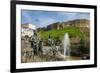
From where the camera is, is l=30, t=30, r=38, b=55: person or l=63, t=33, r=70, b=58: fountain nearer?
l=30, t=30, r=38, b=55: person

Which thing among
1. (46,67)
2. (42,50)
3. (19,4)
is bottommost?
(46,67)

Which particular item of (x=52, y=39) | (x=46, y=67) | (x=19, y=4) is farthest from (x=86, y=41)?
(x=19, y=4)

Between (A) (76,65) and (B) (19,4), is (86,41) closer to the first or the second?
(A) (76,65)

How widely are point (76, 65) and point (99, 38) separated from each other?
0.42 metres

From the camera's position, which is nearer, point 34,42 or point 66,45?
point 34,42

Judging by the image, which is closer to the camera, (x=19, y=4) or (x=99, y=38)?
(x=19, y=4)

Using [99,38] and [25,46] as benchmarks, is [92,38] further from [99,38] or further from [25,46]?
[25,46]

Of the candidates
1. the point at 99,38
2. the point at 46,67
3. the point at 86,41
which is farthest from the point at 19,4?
the point at 99,38

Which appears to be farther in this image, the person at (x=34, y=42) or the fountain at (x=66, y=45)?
the fountain at (x=66, y=45)

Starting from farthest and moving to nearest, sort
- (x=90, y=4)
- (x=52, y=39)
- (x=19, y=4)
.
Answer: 1. (x=90, y=4)
2. (x=52, y=39)
3. (x=19, y=4)

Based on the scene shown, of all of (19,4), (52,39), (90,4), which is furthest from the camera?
(90,4)

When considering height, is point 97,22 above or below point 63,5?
below

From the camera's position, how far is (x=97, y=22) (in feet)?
7.48

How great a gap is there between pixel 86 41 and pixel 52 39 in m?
0.41
